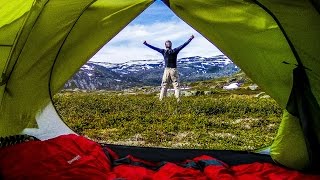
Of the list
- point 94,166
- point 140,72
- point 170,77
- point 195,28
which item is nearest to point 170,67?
point 170,77

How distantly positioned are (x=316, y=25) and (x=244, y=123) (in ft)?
10.5

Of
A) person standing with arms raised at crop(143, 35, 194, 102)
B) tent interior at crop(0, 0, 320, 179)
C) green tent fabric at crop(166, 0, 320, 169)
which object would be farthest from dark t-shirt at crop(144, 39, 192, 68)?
green tent fabric at crop(166, 0, 320, 169)

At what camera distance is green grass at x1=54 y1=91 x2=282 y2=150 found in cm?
519

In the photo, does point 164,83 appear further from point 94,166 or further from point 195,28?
point 94,166

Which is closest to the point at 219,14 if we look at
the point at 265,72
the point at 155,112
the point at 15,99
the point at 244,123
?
the point at 265,72

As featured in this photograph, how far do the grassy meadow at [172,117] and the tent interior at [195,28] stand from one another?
175 centimetres

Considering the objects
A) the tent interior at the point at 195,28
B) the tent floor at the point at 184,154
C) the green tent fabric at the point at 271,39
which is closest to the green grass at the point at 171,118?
the tent floor at the point at 184,154

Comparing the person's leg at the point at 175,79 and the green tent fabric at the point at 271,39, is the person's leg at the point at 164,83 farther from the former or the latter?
the green tent fabric at the point at 271,39

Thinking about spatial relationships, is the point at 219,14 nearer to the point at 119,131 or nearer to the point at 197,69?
the point at 119,131

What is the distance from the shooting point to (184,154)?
319cm

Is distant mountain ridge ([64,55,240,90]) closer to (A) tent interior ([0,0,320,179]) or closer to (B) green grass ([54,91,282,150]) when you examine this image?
(B) green grass ([54,91,282,150])

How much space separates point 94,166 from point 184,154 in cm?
83

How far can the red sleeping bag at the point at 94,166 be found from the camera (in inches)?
94.5

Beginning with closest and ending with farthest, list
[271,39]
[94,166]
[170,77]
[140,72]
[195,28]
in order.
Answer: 1. [94,166]
2. [271,39]
3. [195,28]
4. [170,77]
5. [140,72]
